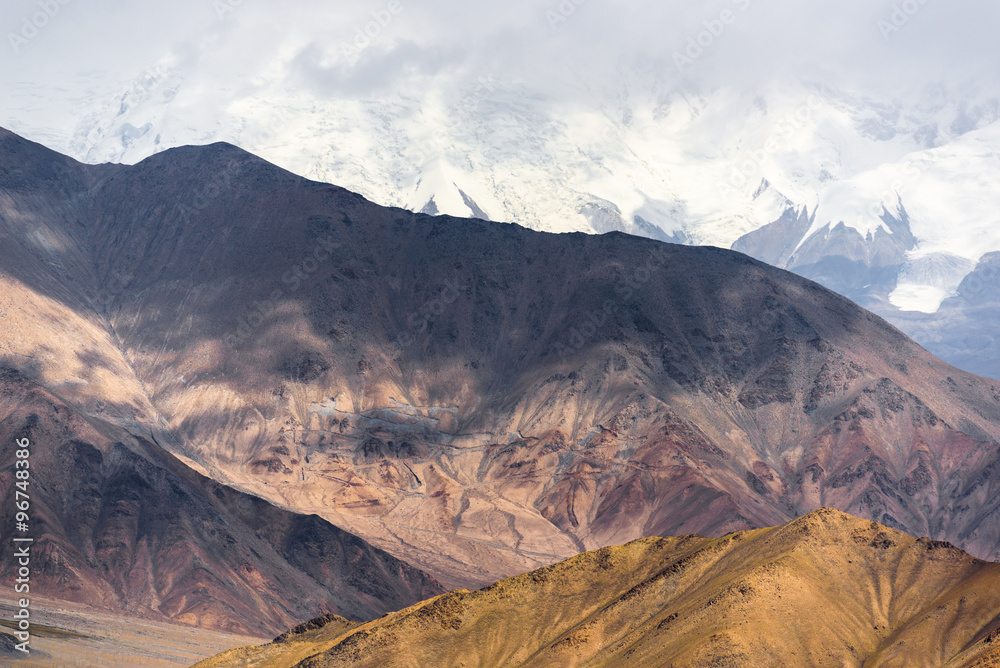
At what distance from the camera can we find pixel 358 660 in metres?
93.6

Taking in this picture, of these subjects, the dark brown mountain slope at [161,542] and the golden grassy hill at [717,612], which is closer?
the golden grassy hill at [717,612]

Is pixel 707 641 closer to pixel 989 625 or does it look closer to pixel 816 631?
pixel 816 631

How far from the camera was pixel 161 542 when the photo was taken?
169250mm

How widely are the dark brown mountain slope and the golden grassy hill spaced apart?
5932 centimetres

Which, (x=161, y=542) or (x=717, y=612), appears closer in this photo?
(x=717, y=612)

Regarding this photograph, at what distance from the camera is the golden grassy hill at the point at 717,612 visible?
8406 centimetres

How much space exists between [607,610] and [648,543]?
11.8 meters

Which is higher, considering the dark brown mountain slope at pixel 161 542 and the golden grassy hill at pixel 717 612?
the golden grassy hill at pixel 717 612

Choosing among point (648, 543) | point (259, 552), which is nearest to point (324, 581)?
point (259, 552)

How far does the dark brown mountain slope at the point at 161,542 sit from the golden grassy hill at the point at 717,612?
5932cm

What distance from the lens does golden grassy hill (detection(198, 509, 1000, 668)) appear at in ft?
276

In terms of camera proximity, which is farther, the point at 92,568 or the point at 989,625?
the point at 92,568

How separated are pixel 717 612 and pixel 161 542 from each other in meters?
103

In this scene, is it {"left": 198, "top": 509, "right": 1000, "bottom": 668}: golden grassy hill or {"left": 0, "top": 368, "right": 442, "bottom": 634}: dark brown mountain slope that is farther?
{"left": 0, "top": 368, "right": 442, "bottom": 634}: dark brown mountain slope
